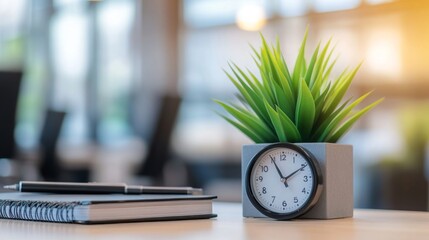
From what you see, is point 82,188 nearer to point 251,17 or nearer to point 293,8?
point 293,8

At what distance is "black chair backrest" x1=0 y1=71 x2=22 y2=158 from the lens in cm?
358

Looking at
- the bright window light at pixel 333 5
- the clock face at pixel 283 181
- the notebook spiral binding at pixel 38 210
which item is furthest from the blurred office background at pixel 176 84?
the notebook spiral binding at pixel 38 210

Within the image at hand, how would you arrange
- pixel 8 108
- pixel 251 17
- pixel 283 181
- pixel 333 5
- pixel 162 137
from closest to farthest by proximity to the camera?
pixel 283 181
pixel 333 5
pixel 8 108
pixel 251 17
pixel 162 137

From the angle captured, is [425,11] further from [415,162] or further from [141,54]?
[141,54]

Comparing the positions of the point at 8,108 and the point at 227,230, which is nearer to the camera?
the point at 227,230

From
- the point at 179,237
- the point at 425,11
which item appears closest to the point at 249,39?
the point at 425,11

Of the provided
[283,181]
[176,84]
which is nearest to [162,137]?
[176,84]

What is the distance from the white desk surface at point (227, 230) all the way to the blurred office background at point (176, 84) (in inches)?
82.7

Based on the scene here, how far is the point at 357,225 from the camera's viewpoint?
1.03 m

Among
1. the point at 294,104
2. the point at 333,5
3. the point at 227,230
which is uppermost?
the point at 333,5

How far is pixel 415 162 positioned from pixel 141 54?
2.11 metres

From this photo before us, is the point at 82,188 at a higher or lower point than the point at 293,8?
lower

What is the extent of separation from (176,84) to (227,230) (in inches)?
135

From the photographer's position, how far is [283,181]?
1106 mm
